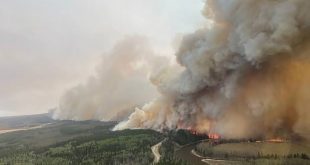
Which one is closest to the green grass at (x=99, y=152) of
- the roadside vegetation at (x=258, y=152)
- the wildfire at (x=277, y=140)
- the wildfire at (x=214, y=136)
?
the roadside vegetation at (x=258, y=152)

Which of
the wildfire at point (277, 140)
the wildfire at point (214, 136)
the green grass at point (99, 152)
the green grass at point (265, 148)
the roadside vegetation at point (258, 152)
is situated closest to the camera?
the roadside vegetation at point (258, 152)

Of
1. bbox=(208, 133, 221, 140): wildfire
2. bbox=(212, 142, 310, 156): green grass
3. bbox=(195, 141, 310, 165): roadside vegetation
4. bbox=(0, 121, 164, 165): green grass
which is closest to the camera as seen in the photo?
bbox=(195, 141, 310, 165): roadside vegetation

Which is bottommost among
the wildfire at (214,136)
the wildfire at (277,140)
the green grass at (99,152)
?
the green grass at (99,152)

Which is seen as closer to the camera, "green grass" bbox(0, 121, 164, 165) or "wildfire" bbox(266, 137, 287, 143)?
"green grass" bbox(0, 121, 164, 165)

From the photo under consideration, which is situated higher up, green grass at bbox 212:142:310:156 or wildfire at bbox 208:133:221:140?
wildfire at bbox 208:133:221:140

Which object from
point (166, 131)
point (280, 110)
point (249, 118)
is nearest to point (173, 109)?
point (166, 131)

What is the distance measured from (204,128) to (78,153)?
116 feet

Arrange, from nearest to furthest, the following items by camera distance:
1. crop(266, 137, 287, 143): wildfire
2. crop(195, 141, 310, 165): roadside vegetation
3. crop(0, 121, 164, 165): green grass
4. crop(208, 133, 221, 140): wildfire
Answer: crop(195, 141, 310, 165): roadside vegetation, crop(0, 121, 164, 165): green grass, crop(266, 137, 287, 143): wildfire, crop(208, 133, 221, 140): wildfire

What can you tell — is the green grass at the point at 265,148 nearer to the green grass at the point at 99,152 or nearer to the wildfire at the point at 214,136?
the wildfire at the point at 214,136

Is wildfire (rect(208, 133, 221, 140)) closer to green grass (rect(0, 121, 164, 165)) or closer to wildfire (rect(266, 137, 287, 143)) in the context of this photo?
green grass (rect(0, 121, 164, 165))

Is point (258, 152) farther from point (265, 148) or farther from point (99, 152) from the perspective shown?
point (99, 152)

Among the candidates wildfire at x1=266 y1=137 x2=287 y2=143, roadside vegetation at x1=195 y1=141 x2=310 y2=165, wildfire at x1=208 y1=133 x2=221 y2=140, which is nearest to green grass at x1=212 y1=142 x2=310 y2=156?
roadside vegetation at x1=195 y1=141 x2=310 y2=165

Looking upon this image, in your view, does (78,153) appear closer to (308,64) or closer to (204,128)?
(204,128)

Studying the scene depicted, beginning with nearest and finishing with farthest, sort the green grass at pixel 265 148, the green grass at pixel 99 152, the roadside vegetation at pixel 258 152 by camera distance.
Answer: the roadside vegetation at pixel 258 152, the green grass at pixel 265 148, the green grass at pixel 99 152
